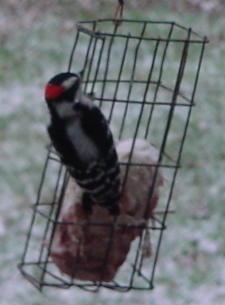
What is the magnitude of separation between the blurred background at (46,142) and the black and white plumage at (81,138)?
7.19 feet

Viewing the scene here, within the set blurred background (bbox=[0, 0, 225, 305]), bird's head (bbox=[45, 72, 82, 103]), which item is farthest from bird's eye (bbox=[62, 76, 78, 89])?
blurred background (bbox=[0, 0, 225, 305])

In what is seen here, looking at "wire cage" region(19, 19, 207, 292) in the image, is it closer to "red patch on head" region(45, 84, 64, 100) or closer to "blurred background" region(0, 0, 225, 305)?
"blurred background" region(0, 0, 225, 305)

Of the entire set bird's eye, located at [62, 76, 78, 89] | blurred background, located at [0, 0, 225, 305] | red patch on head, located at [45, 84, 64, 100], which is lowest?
blurred background, located at [0, 0, 225, 305]

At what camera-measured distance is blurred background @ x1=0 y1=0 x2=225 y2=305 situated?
5516mm

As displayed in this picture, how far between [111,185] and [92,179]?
0.09m

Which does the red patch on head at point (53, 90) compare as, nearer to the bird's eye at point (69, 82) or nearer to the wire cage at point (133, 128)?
the bird's eye at point (69, 82)

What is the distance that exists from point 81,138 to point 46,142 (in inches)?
A: 152

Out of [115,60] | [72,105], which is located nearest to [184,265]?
[72,105]

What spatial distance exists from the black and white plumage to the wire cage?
8.8 inches

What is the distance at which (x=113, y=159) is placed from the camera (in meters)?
3.33

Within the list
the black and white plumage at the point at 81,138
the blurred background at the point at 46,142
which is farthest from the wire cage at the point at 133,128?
the black and white plumage at the point at 81,138

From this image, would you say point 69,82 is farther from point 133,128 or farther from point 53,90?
point 133,128

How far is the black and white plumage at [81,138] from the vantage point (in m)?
3.28

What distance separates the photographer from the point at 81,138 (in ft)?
10.8
